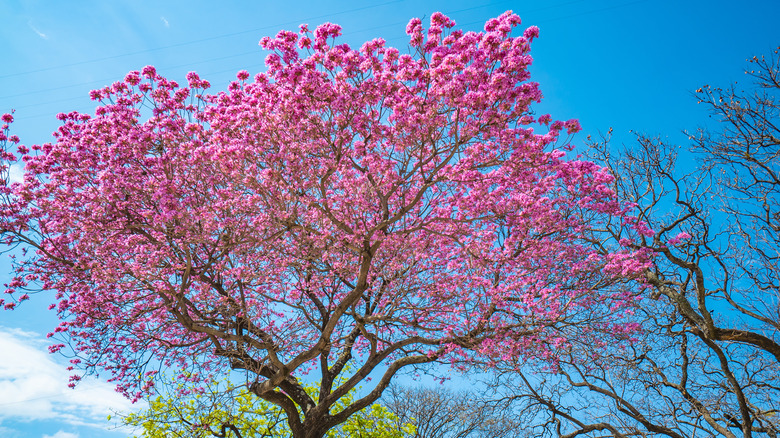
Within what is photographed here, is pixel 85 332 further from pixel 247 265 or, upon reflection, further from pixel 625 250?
pixel 625 250

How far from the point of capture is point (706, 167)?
31.4ft

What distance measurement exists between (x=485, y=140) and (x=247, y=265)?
15.2 ft

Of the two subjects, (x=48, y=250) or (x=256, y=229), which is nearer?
(x=256, y=229)

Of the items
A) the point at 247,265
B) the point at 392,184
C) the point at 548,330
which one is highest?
the point at 392,184

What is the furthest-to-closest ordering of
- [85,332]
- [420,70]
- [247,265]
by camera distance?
[85,332], [247,265], [420,70]

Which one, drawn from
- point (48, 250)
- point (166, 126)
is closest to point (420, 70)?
point (166, 126)

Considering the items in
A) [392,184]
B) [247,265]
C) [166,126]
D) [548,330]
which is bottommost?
[548,330]

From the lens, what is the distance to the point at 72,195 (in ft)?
27.4

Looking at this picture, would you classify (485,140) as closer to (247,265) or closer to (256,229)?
(256,229)

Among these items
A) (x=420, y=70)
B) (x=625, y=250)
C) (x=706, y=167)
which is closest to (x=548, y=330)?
(x=625, y=250)

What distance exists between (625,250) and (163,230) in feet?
28.1

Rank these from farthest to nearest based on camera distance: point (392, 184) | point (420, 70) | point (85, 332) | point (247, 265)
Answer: point (85, 332)
point (247, 265)
point (392, 184)
point (420, 70)

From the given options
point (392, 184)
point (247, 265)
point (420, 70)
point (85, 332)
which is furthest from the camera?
point (85, 332)

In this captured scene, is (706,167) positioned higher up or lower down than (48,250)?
higher up
